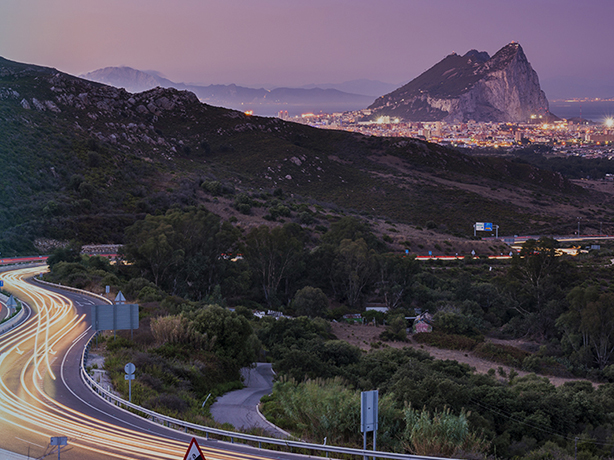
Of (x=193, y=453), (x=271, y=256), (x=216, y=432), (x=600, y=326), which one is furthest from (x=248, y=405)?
(x=271, y=256)

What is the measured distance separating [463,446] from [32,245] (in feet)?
132

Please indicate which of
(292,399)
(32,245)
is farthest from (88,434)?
(32,245)

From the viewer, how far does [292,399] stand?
42.2 ft

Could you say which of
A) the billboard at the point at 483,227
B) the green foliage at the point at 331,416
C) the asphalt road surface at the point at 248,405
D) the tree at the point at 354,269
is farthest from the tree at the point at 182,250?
the billboard at the point at 483,227

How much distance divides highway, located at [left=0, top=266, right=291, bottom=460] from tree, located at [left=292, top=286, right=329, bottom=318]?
50.3 feet

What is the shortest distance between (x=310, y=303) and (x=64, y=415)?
21.8m

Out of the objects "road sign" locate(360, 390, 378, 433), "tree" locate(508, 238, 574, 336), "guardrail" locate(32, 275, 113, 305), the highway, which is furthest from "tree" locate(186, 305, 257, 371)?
"tree" locate(508, 238, 574, 336)

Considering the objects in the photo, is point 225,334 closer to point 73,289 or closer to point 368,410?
point 368,410

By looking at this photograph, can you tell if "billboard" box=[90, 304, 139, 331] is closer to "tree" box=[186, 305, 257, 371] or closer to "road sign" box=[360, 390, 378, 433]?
"tree" box=[186, 305, 257, 371]

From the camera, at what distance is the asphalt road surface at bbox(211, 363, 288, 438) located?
13180 millimetres

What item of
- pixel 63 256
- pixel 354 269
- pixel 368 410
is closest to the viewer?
pixel 368 410

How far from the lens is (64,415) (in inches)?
470

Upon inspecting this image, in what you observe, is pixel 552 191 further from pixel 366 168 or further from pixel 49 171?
pixel 49 171

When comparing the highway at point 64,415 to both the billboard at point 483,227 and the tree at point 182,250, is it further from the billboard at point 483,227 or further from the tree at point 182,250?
the billboard at point 483,227
